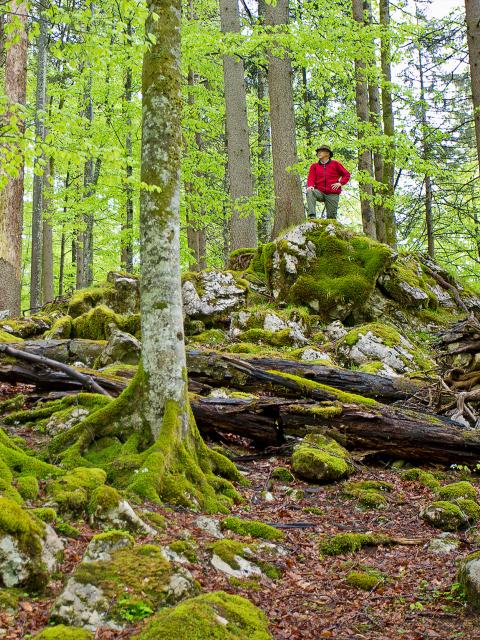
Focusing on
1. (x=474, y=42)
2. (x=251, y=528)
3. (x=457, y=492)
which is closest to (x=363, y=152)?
(x=474, y=42)

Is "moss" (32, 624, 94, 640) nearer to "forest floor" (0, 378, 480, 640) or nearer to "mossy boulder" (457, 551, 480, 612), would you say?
"forest floor" (0, 378, 480, 640)

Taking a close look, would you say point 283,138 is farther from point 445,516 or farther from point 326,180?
point 445,516

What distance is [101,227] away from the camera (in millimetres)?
26547

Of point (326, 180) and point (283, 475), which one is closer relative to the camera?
point (283, 475)

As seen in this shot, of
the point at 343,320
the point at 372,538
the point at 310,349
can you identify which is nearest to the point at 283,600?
the point at 372,538

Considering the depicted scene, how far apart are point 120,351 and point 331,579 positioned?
5.54m

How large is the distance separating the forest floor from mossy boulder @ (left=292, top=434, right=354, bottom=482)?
1.21ft

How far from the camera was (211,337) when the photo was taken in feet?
37.8

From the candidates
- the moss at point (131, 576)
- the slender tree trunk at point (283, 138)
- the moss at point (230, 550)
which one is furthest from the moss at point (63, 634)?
the slender tree trunk at point (283, 138)

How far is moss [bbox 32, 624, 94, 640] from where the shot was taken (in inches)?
104

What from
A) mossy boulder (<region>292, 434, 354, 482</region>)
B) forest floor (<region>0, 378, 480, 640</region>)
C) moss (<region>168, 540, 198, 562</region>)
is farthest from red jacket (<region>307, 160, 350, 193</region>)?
moss (<region>168, 540, 198, 562</region>)

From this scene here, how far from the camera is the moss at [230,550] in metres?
4.08

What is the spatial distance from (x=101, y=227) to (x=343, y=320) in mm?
17619

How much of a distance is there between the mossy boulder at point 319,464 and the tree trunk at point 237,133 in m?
9.99
